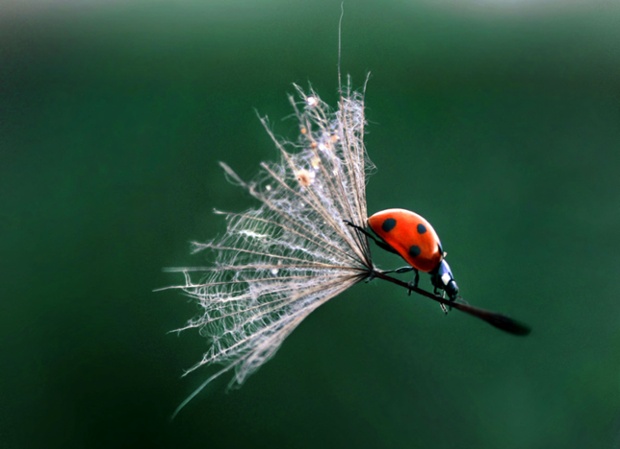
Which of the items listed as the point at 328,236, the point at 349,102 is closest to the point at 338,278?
the point at 328,236

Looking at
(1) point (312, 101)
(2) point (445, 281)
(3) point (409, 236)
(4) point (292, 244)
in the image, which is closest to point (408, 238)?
(3) point (409, 236)

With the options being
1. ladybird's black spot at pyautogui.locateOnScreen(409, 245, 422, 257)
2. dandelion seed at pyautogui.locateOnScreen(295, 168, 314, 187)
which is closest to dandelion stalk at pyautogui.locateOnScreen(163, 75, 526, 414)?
dandelion seed at pyautogui.locateOnScreen(295, 168, 314, 187)

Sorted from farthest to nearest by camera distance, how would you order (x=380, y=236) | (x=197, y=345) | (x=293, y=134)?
1. (x=197, y=345)
2. (x=293, y=134)
3. (x=380, y=236)

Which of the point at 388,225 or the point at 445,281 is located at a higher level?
the point at 388,225

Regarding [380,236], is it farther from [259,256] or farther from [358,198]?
[259,256]

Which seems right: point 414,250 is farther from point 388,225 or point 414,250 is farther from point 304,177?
point 304,177

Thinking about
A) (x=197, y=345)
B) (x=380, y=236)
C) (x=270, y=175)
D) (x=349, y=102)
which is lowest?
(x=197, y=345)

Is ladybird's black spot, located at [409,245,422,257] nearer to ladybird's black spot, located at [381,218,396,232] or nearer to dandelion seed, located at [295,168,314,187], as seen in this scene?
ladybird's black spot, located at [381,218,396,232]

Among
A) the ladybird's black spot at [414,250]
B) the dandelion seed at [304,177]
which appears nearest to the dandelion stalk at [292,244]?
the dandelion seed at [304,177]
